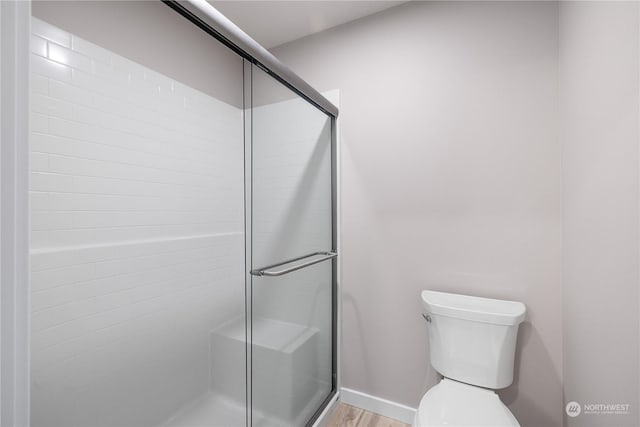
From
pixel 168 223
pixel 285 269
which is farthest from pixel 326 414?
pixel 168 223

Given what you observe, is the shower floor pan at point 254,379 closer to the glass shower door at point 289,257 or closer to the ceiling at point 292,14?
the glass shower door at point 289,257

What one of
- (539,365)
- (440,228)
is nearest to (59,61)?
(440,228)

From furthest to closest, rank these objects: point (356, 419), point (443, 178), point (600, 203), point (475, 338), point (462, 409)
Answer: point (356, 419), point (443, 178), point (475, 338), point (462, 409), point (600, 203)

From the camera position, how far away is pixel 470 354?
4.19 ft

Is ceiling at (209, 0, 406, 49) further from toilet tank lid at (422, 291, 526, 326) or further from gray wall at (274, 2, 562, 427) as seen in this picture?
toilet tank lid at (422, 291, 526, 326)

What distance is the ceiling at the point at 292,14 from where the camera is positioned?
1606mm

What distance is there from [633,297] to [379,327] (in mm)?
1126

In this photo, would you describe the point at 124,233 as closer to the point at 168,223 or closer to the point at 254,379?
the point at 168,223

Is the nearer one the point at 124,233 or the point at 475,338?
the point at 124,233

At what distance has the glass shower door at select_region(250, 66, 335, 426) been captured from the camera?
47.2 inches

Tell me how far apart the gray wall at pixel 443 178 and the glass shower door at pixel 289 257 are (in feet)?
0.63

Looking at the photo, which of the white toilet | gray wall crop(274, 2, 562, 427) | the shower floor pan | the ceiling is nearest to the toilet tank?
the white toilet

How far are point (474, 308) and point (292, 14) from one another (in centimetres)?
186

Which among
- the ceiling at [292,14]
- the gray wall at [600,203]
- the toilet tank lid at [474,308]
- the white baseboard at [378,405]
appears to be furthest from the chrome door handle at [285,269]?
the ceiling at [292,14]
